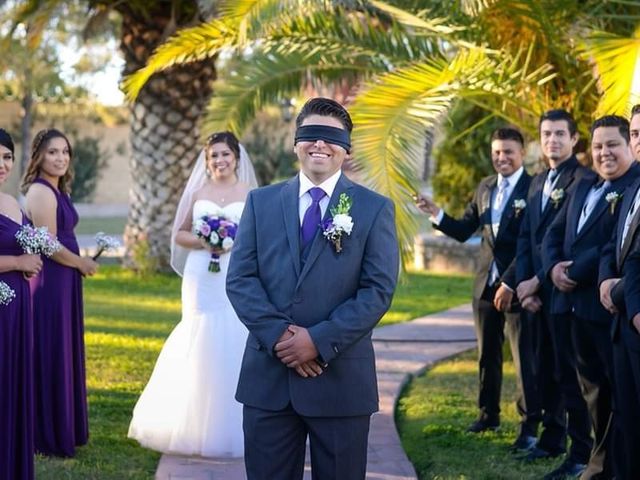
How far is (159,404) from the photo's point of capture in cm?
807

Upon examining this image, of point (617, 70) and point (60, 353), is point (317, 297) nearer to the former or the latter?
point (60, 353)

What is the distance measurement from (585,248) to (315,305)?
246cm

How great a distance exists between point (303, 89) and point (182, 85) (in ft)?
17.7

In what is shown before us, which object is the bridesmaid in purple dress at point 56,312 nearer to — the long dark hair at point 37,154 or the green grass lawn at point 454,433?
the long dark hair at point 37,154

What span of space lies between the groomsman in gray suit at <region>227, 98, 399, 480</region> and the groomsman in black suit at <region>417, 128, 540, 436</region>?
10.5 feet

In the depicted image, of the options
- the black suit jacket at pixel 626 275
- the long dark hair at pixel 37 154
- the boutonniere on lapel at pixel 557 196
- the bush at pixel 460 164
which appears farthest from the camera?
the bush at pixel 460 164

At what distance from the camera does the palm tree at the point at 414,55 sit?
971 centimetres

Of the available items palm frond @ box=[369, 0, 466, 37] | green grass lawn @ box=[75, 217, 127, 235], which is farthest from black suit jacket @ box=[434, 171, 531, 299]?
green grass lawn @ box=[75, 217, 127, 235]

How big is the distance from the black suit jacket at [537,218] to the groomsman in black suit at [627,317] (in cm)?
136

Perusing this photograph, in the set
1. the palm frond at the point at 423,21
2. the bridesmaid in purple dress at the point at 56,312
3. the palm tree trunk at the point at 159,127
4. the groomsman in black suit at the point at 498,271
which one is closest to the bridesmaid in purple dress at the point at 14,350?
the bridesmaid in purple dress at the point at 56,312

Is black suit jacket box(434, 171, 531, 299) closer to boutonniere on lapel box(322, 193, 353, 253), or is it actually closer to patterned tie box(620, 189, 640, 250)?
patterned tie box(620, 189, 640, 250)

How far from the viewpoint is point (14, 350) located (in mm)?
6461

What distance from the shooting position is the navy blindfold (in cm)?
511

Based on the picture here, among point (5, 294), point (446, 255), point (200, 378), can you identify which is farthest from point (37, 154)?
point (446, 255)
